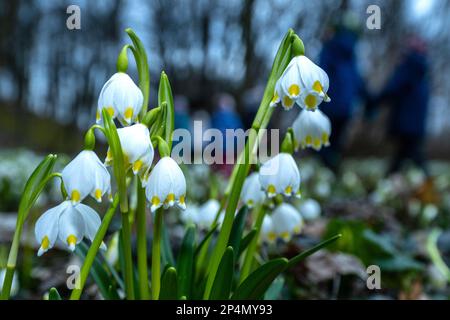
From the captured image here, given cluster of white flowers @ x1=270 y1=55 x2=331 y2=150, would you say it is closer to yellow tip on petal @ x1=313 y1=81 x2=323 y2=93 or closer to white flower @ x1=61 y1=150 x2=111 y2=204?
yellow tip on petal @ x1=313 y1=81 x2=323 y2=93

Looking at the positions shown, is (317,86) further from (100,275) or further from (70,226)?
(100,275)

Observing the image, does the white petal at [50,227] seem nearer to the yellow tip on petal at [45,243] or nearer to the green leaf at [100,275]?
the yellow tip on petal at [45,243]

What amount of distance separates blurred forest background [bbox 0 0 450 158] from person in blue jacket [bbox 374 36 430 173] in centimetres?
58

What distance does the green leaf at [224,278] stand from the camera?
97cm

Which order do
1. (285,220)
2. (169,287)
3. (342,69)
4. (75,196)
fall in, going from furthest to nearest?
(342,69)
(285,220)
(169,287)
(75,196)

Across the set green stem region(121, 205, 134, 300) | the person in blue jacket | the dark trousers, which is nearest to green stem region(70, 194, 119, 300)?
green stem region(121, 205, 134, 300)

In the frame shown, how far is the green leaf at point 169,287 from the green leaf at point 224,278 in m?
0.07

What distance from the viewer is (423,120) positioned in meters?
5.96

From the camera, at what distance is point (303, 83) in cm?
89

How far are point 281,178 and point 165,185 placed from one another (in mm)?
249

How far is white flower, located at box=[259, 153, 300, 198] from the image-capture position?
103cm

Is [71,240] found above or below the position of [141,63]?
below

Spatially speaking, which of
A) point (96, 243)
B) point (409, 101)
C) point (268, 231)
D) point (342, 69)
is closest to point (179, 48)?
point (409, 101)
